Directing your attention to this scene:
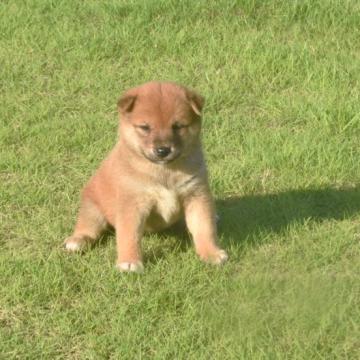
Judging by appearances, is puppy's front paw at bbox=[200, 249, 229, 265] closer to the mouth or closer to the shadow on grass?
the shadow on grass

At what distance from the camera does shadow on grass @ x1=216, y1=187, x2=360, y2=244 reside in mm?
5461

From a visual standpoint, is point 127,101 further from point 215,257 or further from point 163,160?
point 215,257

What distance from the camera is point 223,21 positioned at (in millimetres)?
8430

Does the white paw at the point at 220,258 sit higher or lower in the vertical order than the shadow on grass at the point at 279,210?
higher

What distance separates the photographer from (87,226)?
525 centimetres

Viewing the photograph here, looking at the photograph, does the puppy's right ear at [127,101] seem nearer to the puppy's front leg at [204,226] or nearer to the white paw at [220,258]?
the puppy's front leg at [204,226]

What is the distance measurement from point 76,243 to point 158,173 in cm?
67

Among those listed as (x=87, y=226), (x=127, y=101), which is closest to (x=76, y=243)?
(x=87, y=226)

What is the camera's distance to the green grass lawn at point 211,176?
14.5 ft

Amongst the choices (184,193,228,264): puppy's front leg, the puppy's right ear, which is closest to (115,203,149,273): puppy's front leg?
(184,193,228,264): puppy's front leg

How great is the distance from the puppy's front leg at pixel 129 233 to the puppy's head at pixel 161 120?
0.32 m

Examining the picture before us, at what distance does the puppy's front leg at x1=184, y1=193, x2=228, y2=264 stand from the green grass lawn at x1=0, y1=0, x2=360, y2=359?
8 centimetres

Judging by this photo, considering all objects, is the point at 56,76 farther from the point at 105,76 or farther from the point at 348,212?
the point at 348,212

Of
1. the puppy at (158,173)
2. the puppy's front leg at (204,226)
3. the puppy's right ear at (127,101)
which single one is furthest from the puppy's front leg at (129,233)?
the puppy's right ear at (127,101)
